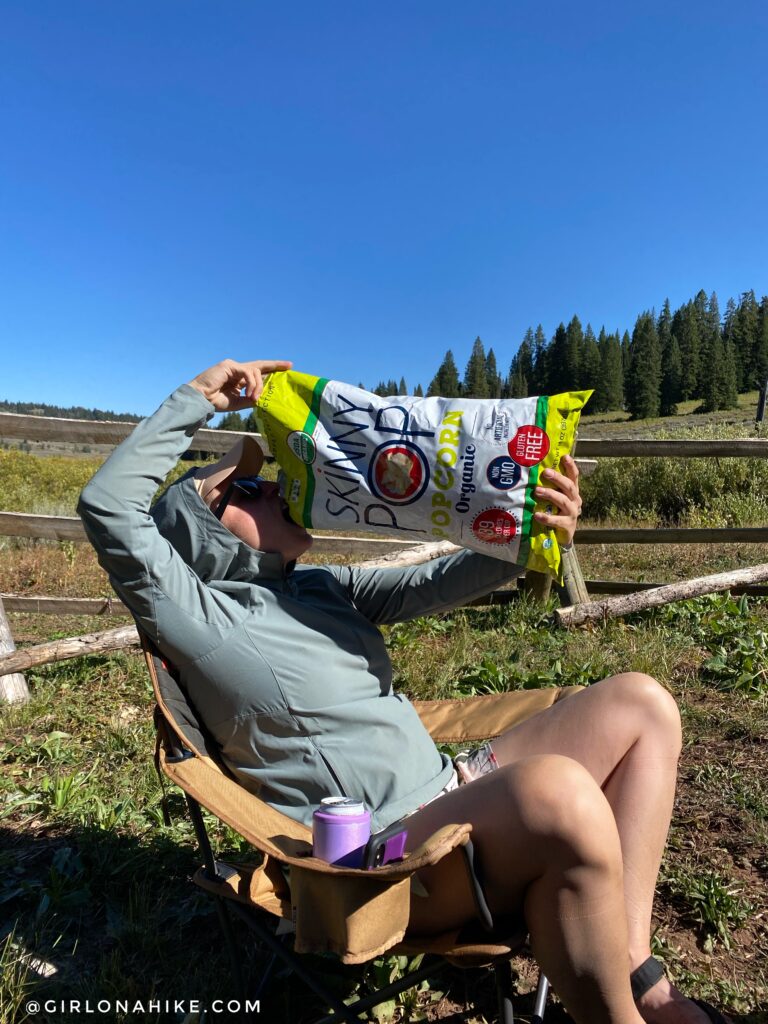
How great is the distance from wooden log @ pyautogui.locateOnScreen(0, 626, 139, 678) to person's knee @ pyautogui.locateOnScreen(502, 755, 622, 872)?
9.60ft

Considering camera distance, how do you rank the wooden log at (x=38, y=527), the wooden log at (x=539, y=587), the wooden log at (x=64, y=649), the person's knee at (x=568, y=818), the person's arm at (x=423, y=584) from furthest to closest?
the wooden log at (x=539, y=587) → the wooden log at (x=38, y=527) → the wooden log at (x=64, y=649) → the person's arm at (x=423, y=584) → the person's knee at (x=568, y=818)

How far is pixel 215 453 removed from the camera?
→ 5035mm

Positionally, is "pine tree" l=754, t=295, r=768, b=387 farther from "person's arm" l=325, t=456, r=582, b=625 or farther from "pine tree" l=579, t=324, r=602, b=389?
"person's arm" l=325, t=456, r=582, b=625

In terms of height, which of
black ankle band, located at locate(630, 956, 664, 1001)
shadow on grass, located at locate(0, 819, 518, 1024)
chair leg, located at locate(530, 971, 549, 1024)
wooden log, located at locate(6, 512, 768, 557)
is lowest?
shadow on grass, located at locate(0, 819, 518, 1024)

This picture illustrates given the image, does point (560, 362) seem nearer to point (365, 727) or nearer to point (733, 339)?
point (733, 339)

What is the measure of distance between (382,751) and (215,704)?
406 millimetres

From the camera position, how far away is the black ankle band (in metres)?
1.46

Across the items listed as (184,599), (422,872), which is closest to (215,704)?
(184,599)

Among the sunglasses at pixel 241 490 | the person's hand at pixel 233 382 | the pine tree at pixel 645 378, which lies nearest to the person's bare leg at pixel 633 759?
the sunglasses at pixel 241 490

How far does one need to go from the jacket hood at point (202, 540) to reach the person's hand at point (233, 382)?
0.23 metres

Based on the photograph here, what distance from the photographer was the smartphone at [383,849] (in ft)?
4.40

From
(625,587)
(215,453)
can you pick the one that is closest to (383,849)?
(215,453)

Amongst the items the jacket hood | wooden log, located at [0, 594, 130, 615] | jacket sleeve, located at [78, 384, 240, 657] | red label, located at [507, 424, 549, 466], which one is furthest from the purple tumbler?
wooden log, located at [0, 594, 130, 615]

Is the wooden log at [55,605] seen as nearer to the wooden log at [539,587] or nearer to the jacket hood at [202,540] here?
the wooden log at [539,587]
